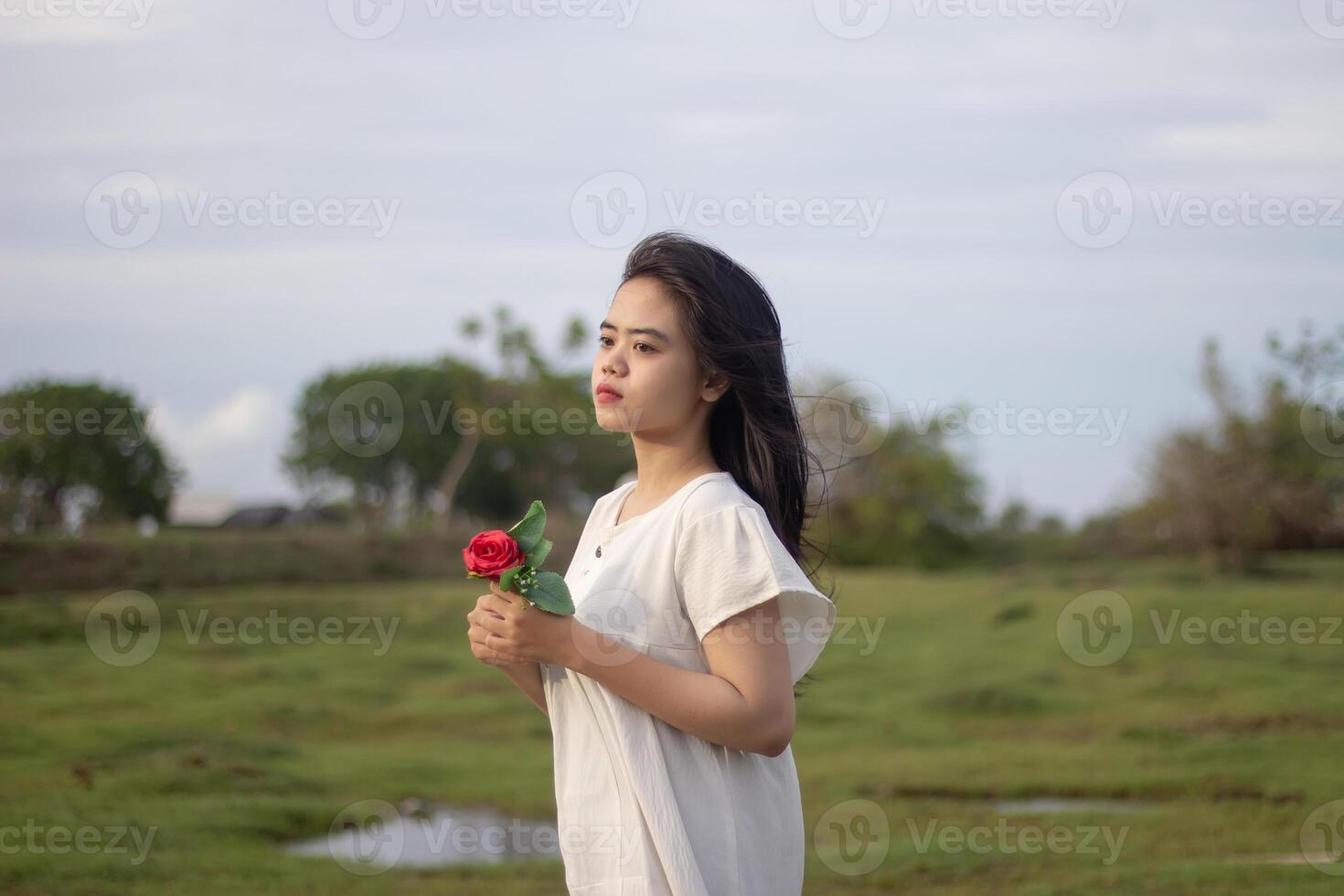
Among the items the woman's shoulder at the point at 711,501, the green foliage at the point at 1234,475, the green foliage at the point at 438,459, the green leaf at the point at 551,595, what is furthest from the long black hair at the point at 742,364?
the green foliage at the point at 438,459

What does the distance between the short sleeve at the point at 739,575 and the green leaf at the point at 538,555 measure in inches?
8.4

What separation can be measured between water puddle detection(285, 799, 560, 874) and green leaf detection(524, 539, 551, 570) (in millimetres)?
4673

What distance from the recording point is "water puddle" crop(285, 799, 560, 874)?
21.7 ft

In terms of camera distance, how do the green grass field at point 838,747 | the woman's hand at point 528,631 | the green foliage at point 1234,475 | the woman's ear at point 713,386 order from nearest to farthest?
1. the woman's hand at point 528,631
2. the woman's ear at point 713,386
3. the green grass field at point 838,747
4. the green foliage at point 1234,475

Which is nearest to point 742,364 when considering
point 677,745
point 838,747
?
point 677,745

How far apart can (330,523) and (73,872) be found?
712 inches

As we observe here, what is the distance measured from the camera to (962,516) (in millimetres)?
31359

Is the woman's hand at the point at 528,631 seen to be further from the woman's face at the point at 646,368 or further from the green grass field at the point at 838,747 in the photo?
the green grass field at the point at 838,747

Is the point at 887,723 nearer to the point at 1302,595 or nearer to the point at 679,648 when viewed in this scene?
the point at 1302,595

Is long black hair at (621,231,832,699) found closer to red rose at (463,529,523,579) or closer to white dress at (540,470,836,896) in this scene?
white dress at (540,470,836,896)

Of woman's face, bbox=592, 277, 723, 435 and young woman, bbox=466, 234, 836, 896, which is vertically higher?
woman's face, bbox=592, 277, 723, 435

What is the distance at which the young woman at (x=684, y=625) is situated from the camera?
199 centimetres

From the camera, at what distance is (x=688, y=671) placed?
200 centimetres

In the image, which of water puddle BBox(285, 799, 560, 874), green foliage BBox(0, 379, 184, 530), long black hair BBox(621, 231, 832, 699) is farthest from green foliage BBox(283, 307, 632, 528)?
long black hair BBox(621, 231, 832, 699)
